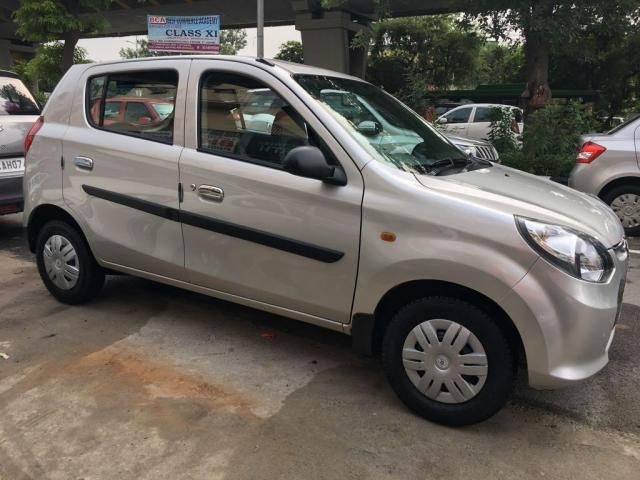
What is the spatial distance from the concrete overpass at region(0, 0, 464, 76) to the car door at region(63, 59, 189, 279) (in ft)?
69.8

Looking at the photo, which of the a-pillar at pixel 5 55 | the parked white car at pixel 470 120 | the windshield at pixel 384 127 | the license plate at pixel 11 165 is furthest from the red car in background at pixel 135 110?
the a-pillar at pixel 5 55

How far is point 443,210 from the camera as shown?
2.80 meters

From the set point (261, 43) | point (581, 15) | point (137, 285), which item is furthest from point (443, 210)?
point (261, 43)

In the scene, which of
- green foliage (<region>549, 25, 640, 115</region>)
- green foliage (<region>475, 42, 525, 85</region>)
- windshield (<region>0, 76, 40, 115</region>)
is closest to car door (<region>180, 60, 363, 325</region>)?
windshield (<region>0, 76, 40, 115</region>)

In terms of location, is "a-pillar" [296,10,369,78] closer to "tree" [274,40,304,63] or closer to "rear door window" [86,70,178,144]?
"tree" [274,40,304,63]

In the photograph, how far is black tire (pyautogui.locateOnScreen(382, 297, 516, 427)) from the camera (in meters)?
2.74

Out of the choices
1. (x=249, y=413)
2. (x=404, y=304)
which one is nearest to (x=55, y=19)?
(x=249, y=413)

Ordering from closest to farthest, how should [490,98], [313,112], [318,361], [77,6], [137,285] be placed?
[313,112]
[318,361]
[137,285]
[77,6]
[490,98]

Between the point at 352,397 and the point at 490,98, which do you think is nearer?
the point at 352,397

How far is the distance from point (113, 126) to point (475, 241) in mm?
2599

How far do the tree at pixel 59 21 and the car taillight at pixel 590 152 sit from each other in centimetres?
1556

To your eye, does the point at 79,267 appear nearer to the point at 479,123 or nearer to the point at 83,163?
the point at 83,163

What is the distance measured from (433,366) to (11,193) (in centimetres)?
510

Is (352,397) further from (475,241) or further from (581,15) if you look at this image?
(581,15)
